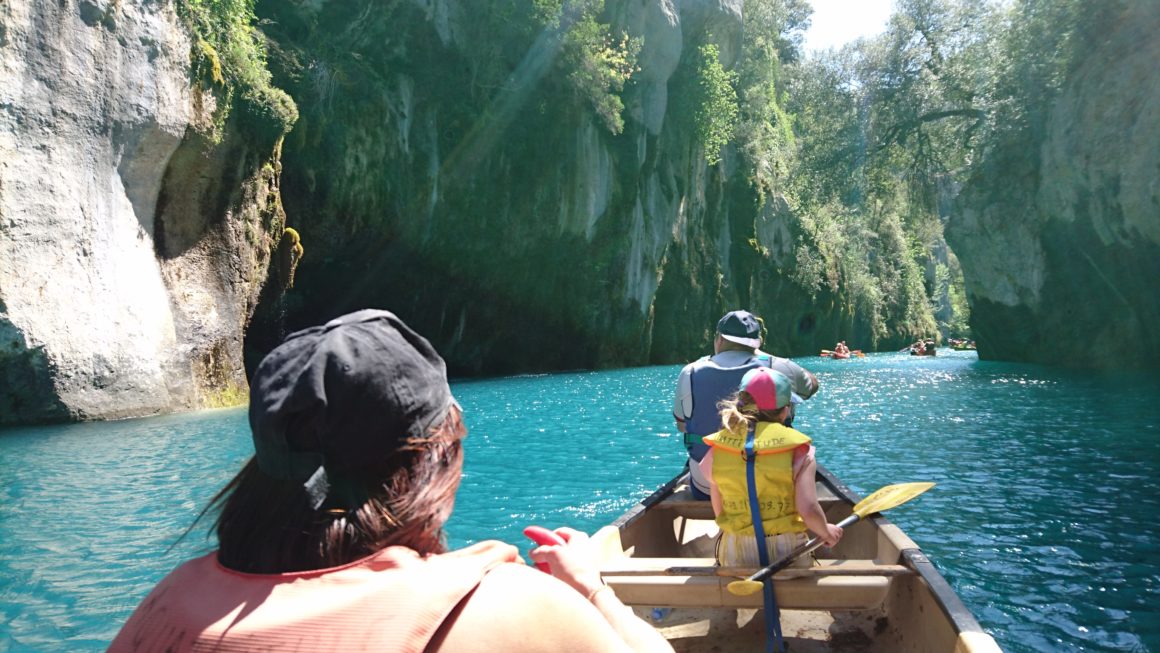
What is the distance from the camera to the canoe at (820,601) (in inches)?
145

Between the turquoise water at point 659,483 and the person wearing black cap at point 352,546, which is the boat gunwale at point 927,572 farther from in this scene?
the person wearing black cap at point 352,546

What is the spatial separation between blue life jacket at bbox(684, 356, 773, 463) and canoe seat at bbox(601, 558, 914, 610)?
57.9 inches

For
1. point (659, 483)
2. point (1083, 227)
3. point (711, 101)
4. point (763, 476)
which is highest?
point (711, 101)

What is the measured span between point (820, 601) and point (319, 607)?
10.6ft

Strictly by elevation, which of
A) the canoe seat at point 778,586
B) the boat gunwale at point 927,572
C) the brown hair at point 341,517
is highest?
the brown hair at point 341,517

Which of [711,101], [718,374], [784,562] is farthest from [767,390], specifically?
[711,101]

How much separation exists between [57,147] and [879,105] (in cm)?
2626

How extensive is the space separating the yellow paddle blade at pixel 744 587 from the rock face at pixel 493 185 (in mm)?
22140

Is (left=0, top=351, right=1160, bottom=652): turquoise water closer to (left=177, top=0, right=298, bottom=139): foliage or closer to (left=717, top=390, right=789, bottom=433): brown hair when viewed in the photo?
(left=717, top=390, right=789, bottom=433): brown hair

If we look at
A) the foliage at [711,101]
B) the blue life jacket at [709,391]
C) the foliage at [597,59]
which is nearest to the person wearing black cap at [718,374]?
the blue life jacket at [709,391]

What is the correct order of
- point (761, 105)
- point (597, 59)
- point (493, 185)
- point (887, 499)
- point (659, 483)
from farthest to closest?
point (761, 105), point (493, 185), point (597, 59), point (659, 483), point (887, 499)

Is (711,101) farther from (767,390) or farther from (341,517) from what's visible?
(341,517)

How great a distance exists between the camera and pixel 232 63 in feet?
61.5

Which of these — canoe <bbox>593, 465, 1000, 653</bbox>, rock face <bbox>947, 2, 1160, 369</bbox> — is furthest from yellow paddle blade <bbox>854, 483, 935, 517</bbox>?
rock face <bbox>947, 2, 1160, 369</bbox>
